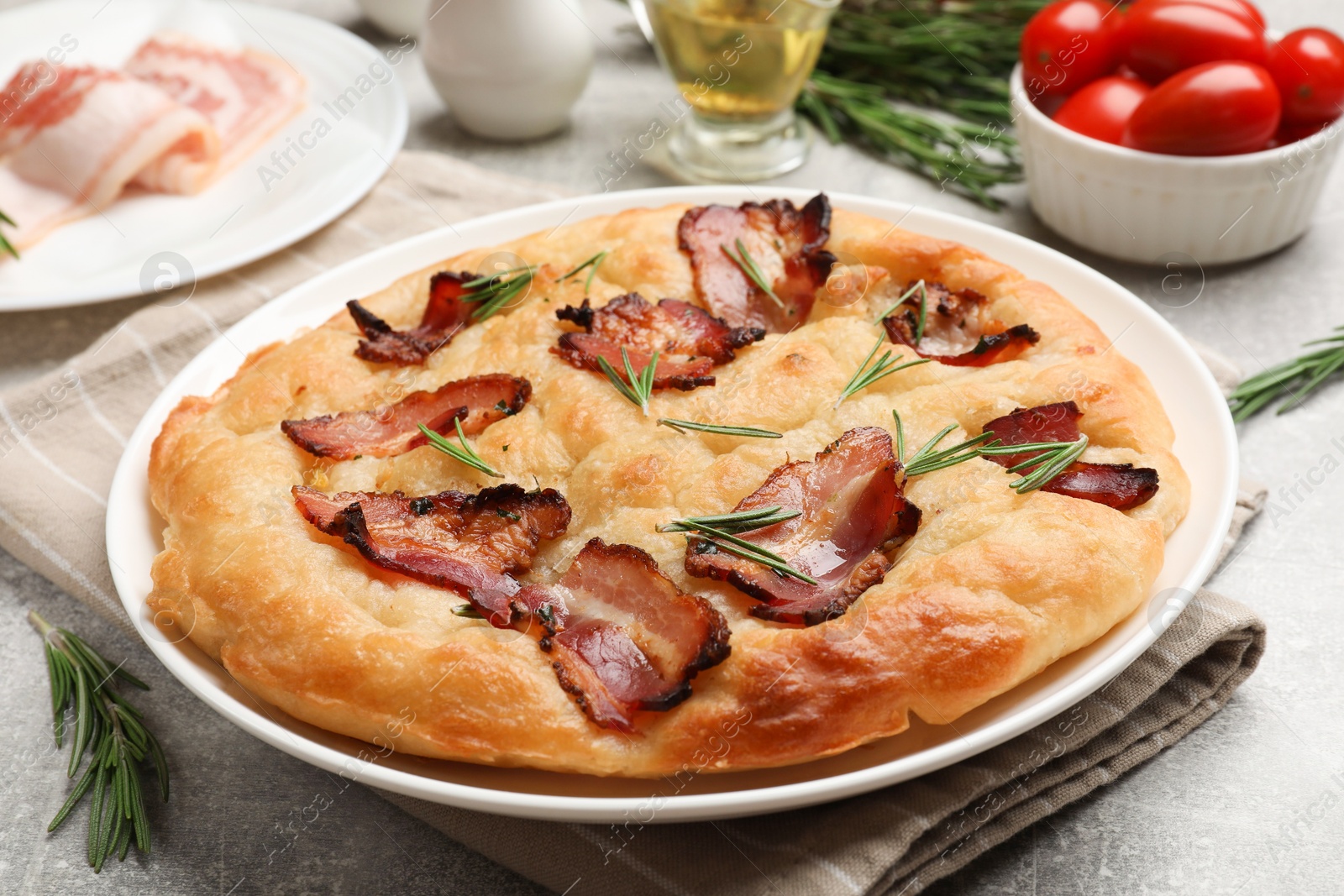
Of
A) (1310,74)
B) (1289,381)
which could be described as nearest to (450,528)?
(1289,381)

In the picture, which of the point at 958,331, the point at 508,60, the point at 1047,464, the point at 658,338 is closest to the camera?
the point at 1047,464

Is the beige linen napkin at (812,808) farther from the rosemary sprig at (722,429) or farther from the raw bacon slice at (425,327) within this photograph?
the rosemary sprig at (722,429)

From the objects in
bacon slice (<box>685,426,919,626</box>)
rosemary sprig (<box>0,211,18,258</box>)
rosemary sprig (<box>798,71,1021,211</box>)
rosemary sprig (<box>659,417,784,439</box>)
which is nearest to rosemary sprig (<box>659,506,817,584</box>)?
bacon slice (<box>685,426,919,626</box>)

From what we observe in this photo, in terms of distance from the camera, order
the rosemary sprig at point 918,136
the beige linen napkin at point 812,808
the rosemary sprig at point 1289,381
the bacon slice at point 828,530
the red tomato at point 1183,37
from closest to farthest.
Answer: the beige linen napkin at point 812,808 < the bacon slice at point 828,530 < the rosemary sprig at point 1289,381 < the red tomato at point 1183,37 < the rosemary sprig at point 918,136

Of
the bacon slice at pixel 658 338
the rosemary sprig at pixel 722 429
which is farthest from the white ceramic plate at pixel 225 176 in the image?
the rosemary sprig at pixel 722 429

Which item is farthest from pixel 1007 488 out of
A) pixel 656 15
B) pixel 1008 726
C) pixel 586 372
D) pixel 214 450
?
pixel 656 15

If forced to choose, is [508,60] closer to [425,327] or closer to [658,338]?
[425,327]
